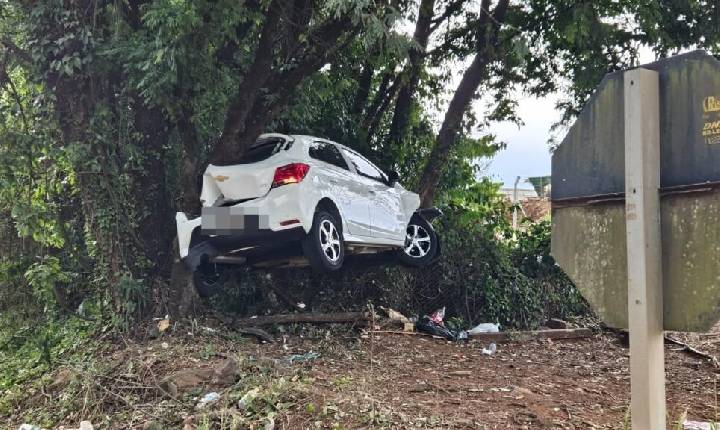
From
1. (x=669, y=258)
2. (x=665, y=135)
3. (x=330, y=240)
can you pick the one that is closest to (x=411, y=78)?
(x=330, y=240)

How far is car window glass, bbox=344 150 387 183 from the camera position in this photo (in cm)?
823

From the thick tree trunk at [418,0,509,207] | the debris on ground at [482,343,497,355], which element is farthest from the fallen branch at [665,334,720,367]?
the thick tree trunk at [418,0,509,207]

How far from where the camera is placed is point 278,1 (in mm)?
7293

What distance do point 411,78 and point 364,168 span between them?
268 cm

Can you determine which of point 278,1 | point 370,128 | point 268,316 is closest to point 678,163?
point 278,1

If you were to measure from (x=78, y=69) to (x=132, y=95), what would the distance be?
0.67 metres

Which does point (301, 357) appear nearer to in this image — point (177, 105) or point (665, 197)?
point (177, 105)

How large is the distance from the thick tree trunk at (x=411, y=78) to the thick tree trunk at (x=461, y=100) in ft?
Result: 2.53

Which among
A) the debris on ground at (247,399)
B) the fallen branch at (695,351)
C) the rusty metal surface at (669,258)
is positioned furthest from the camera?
the fallen branch at (695,351)

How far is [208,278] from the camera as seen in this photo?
27.2ft

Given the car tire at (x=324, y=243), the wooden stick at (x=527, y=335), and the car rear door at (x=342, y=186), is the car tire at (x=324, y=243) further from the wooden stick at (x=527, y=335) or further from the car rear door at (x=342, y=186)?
the wooden stick at (x=527, y=335)

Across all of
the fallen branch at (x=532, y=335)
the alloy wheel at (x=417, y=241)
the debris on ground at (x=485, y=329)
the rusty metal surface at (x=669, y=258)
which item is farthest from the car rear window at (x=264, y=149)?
the rusty metal surface at (x=669, y=258)

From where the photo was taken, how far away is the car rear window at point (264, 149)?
7275mm

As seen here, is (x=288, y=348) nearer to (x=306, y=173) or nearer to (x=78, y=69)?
(x=306, y=173)
